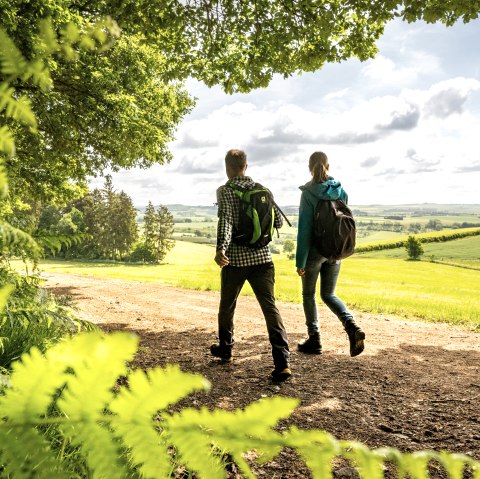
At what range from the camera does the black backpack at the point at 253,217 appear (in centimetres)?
473

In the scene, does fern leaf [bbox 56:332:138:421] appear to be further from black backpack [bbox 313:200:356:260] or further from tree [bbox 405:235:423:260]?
tree [bbox 405:235:423:260]

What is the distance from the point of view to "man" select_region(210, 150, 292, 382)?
4723 mm

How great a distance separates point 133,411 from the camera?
0.46 m

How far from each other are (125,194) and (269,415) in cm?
8006

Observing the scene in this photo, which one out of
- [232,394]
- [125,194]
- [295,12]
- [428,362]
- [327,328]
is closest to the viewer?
[232,394]

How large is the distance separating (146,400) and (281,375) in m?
4.63

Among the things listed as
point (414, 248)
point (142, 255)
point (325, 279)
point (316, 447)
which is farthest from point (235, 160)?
point (414, 248)

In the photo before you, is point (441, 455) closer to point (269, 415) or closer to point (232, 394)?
point (269, 415)

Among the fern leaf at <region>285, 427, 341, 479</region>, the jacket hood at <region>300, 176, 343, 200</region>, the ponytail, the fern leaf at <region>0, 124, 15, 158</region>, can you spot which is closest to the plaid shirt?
the jacket hood at <region>300, 176, 343, 200</region>

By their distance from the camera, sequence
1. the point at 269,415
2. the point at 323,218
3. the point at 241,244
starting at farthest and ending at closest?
the point at 323,218
the point at 241,244
the point at 269,415

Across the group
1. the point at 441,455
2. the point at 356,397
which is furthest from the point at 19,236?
the point at 356,397

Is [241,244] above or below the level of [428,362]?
above

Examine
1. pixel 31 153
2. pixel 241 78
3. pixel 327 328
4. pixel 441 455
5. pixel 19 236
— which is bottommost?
pixel 327 328

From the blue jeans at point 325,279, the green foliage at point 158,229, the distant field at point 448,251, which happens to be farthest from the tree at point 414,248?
the blue jeans at point 325,279
